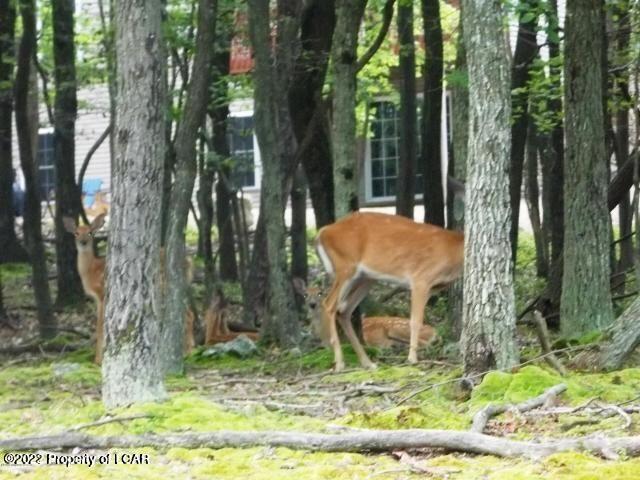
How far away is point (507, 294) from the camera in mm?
9594

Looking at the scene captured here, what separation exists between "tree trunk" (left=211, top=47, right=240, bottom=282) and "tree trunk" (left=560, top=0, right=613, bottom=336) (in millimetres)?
6946

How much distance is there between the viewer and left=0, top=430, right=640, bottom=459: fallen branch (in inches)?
292

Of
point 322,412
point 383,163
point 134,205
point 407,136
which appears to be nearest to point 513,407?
point 322,412

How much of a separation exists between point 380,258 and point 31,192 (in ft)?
18.9

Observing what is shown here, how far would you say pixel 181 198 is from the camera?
486 inches

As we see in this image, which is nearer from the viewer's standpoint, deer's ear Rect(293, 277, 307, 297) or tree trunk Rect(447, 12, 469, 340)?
tree trunk Rect(447, 12, 469, 340)

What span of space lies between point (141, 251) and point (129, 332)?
529mm

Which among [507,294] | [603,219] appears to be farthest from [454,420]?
[603,219]

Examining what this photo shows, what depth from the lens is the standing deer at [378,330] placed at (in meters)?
14.7

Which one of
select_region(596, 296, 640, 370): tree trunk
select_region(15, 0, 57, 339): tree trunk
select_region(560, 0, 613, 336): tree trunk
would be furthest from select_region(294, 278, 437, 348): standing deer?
select_region(596, 296, 640, 370): tree trunk

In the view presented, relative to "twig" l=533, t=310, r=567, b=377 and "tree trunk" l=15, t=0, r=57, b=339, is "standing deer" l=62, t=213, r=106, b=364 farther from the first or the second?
"twig" l=533, t=310, r=567, b=377

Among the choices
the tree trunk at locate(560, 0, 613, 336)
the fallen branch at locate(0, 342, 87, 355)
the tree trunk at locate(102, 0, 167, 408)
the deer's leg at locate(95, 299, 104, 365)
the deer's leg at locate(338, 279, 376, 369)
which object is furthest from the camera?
the fallen branch at locate(0, 342, 87, 355)

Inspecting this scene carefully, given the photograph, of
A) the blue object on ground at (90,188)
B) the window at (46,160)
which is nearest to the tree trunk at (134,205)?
the blue object on ground at (90,188)

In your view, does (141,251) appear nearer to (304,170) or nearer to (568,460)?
(568,460)
